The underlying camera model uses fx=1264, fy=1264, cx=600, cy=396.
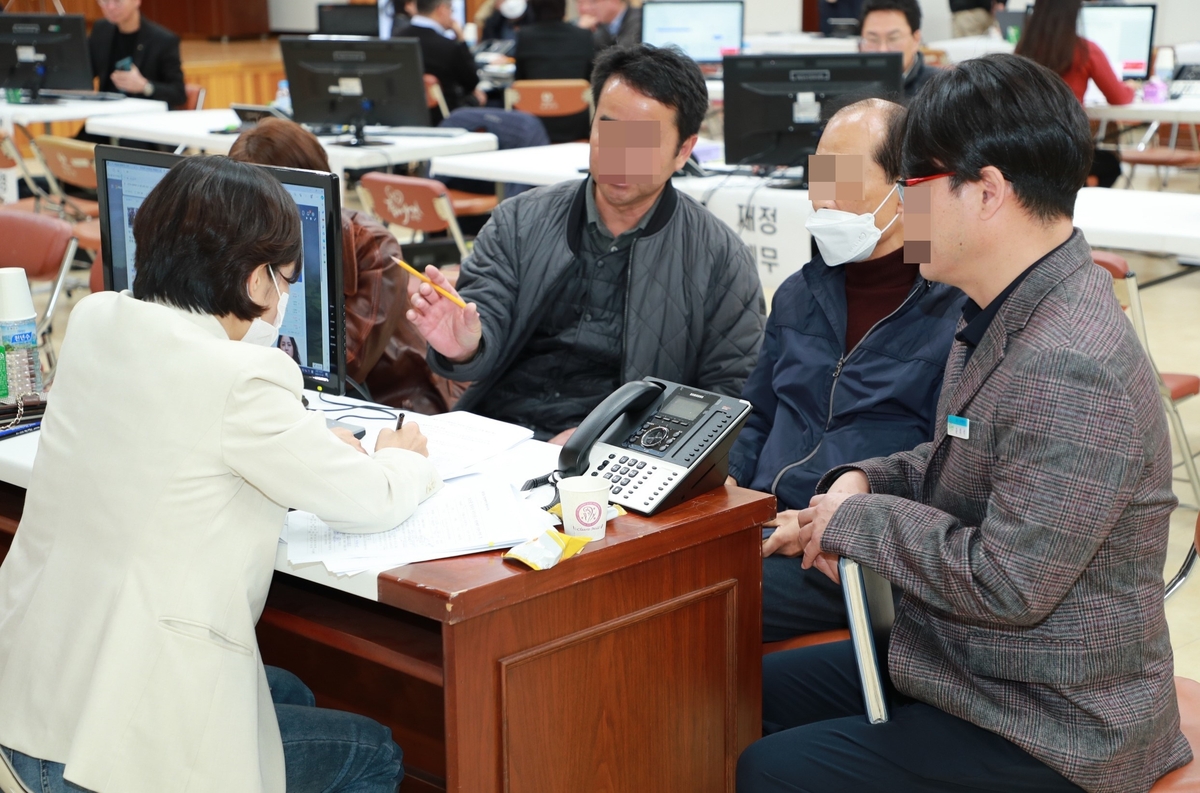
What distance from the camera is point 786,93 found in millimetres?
4227

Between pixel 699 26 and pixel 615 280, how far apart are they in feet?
19.5

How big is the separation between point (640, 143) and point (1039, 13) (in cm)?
378

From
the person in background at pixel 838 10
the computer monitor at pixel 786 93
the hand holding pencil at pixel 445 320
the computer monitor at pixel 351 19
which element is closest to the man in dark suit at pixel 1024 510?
the hand holding pencil at pixel 445 320

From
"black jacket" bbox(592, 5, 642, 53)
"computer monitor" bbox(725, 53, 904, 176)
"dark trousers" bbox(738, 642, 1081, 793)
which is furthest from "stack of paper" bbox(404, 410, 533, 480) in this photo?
"black jacket" bbox(592, 5, 642, 53)

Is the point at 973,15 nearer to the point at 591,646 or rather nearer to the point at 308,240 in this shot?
the point at 308,240

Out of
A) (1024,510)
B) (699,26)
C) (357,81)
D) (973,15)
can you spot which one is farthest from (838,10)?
(1024,510)

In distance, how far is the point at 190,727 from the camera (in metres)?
1.43

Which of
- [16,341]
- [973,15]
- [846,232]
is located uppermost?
[973,15]

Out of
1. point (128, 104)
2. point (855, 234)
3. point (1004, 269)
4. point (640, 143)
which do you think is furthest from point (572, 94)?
point (1004, 269)

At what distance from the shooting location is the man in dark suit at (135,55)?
6.88 m

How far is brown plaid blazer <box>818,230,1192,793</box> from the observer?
1.32m

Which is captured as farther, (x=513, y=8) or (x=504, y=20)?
(x=504, y=20)

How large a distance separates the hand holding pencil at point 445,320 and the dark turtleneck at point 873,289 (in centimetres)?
65

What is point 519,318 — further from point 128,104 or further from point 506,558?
point 128,104
